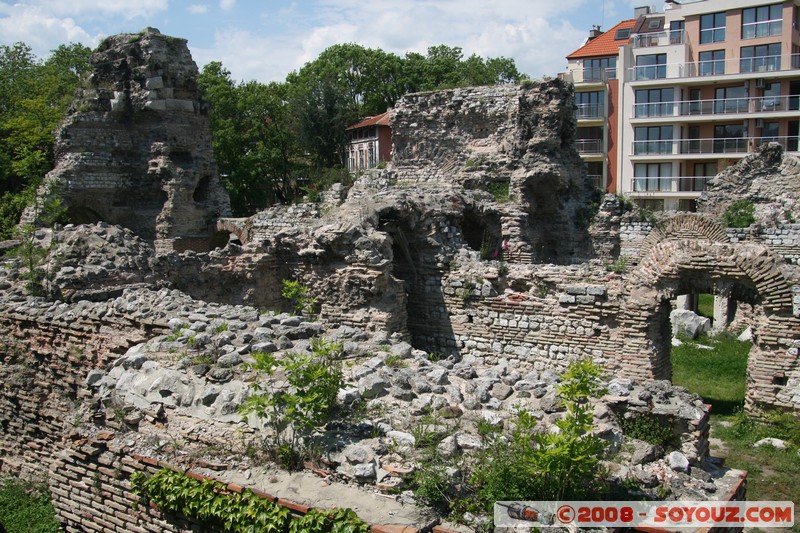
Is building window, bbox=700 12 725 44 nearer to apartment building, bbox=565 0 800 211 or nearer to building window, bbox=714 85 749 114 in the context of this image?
apartment building, bbox=565 0 800 211

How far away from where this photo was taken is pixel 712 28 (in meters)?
33.8

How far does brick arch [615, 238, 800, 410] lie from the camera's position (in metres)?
10.5

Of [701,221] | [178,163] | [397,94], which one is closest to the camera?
[701,221]

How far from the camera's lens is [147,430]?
6.74 meters

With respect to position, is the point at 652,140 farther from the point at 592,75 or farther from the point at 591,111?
the point at 592,75

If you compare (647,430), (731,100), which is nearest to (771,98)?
(731,100)

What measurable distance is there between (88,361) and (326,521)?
4817mm

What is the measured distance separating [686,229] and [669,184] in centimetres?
1762

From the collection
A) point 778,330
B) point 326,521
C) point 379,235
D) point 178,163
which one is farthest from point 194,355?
point 178,163

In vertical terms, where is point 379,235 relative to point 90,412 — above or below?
above

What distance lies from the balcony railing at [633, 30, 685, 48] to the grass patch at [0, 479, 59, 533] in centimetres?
3453

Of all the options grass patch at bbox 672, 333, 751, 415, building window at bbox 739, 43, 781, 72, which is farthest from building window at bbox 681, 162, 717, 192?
grass patch at bbox 672, 333, 751, 415

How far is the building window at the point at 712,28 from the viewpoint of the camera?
110 ft

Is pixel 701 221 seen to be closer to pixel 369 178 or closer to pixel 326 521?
pixel 369 178
